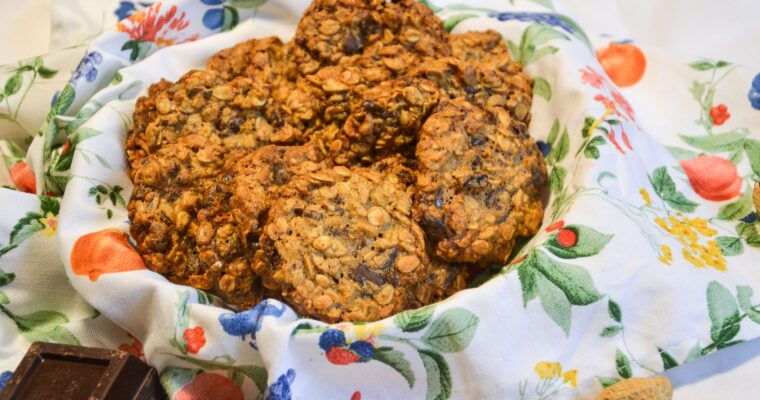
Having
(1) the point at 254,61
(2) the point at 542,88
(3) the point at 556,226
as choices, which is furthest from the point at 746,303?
(1) the point at 254,61

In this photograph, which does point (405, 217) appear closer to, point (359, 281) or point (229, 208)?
point (359, 281)

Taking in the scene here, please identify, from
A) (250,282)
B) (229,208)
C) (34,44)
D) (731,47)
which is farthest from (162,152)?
(731,47)

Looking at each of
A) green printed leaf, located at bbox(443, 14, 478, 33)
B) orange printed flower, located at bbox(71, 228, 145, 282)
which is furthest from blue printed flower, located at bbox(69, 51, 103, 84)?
green printed leaf, located at bbox(443, 14, 478, 33)

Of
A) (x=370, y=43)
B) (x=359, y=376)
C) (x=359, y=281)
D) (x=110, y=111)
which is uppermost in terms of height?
(x=370, y=43)

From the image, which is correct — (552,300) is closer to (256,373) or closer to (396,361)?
(396,361)

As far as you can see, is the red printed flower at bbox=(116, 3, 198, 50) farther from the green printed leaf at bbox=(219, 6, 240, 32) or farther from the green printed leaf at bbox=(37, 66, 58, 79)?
the green printed leaf at bbox=(37, 66, 58, 79)

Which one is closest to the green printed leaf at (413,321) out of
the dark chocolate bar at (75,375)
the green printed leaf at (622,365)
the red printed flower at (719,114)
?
the green printed leaf at (622,365)
